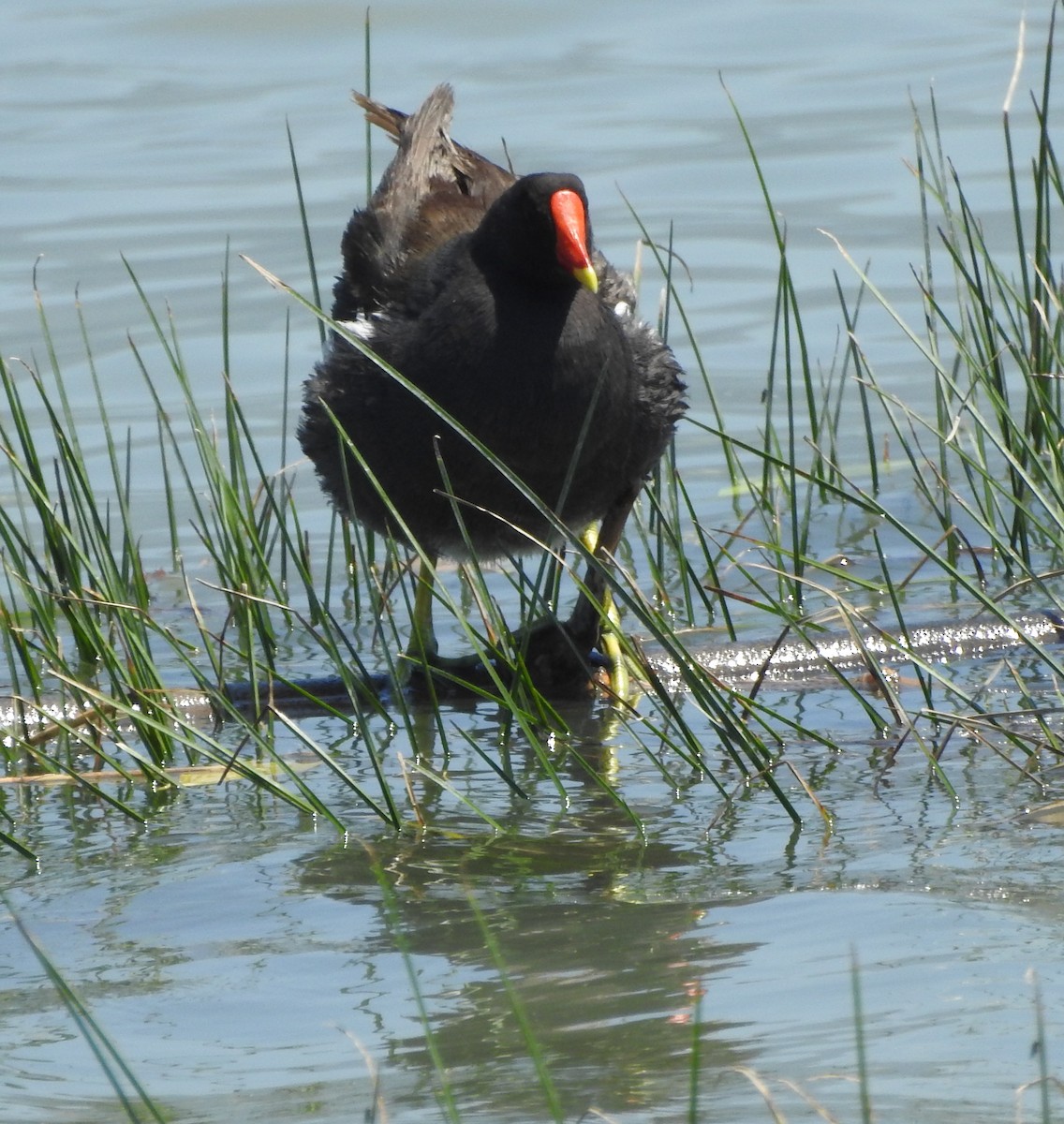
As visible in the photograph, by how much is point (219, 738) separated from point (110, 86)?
8382 mm

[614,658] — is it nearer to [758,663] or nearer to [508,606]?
[758,663]

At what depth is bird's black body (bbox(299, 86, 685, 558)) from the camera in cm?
413

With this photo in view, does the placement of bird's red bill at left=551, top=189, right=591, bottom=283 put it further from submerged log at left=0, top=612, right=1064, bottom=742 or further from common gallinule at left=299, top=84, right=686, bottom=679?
submerged log at left=0, top=612, right=1064, bottom=742

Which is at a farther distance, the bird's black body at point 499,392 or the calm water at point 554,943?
the bird's black body at point 499,392

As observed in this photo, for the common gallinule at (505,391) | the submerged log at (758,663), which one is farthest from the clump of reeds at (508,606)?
the common gallinule at (505,391)

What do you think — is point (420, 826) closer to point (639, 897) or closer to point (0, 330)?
point (639, 897)

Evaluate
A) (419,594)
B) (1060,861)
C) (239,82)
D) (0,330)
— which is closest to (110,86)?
(239,82)

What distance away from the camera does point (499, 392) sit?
4.13 metres

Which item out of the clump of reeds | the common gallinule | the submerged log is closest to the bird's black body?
the common gallinule

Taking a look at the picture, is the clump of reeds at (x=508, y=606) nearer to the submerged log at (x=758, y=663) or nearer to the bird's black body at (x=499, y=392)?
the submerged log at (x=758, y=663)

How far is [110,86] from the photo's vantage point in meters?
11.4

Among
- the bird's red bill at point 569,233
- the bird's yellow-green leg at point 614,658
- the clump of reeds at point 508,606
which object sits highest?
the bird's red bill at point 569,233

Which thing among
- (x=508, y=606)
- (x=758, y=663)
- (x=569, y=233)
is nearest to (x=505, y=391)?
(x=569, y=233)

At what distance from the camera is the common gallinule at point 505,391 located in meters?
4.12
